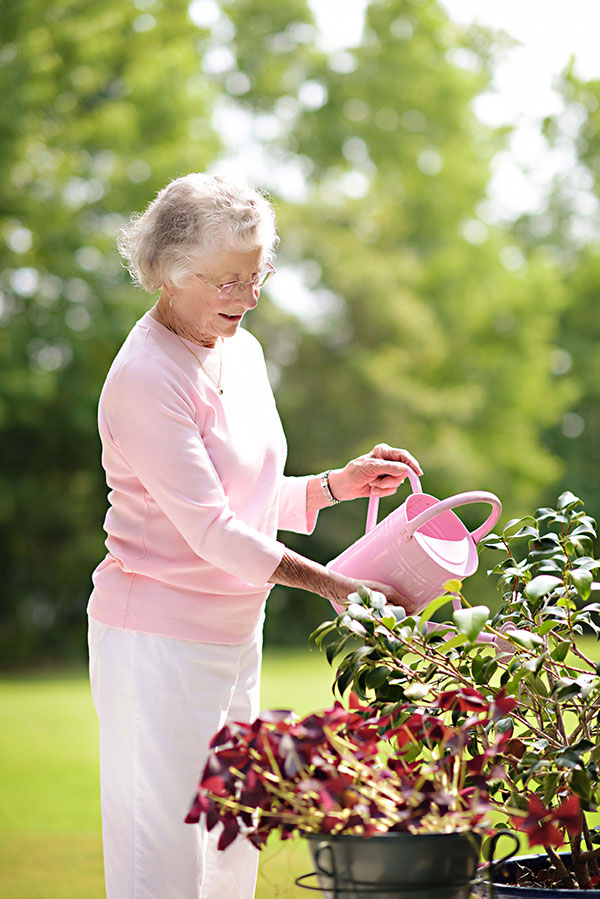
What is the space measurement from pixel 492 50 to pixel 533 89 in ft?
3.08

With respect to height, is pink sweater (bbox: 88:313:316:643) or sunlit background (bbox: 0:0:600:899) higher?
sunlit background (bbox: 0:0:600:899)

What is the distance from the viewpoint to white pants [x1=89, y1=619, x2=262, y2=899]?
1768mm

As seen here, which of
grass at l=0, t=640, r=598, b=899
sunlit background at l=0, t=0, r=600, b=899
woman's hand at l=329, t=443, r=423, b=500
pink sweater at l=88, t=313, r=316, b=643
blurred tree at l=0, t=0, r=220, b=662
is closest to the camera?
pink sweater at l=88, t=313, r=316, b=643

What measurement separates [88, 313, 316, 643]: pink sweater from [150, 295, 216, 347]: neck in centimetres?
2

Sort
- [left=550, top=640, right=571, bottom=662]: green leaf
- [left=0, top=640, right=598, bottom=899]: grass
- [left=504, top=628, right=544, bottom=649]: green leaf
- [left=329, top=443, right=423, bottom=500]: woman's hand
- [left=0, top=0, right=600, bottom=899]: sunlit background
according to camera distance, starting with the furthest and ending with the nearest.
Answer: [left=0, top=0, right=600, bottom=899]: sunlit background
[left=0, top=640, right=598, bottom=899]: grass
[left=329, top=443, right=423, bottom=500]: woman's hand
[left=550, top=640, right=571, bottom=662]: green leaf
[left=504, top=628, right=544, bottom=649]: green leaf

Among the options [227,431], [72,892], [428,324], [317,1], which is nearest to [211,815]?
[227,431]

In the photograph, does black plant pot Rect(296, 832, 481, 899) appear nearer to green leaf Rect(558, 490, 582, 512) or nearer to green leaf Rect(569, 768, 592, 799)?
green leaf Rect(569, 768, 592, 799)

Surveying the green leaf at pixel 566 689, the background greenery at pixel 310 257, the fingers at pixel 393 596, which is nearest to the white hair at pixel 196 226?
the fingers at pixel 393 596

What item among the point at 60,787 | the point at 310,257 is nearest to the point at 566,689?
the point at 60,787

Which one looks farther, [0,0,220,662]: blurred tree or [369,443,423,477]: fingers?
[0,0,220,662]: blurred tree

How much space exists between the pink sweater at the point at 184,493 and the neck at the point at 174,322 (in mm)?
23

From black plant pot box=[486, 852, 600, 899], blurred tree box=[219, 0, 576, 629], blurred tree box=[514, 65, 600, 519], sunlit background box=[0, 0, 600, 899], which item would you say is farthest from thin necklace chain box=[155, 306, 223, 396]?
blurred tree box=[514, 65, 600, 519]

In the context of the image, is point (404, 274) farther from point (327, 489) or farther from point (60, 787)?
point (327, 489)

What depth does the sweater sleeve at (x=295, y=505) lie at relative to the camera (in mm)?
2197
